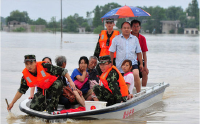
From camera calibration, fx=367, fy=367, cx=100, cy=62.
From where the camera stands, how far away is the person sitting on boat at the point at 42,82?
6281mm

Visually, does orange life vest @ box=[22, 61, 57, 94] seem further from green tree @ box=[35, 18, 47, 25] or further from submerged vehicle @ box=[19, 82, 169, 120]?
green tree @ box=[35, 18, 47, 25]

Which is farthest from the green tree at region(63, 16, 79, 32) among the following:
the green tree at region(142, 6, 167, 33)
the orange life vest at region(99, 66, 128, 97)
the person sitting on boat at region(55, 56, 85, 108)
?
the orange life vest at region(99, 66, 128, 97)

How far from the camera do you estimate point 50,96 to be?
264 inches

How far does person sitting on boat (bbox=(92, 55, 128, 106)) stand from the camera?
652cm

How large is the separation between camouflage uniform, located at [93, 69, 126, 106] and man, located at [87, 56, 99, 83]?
29.9 inches

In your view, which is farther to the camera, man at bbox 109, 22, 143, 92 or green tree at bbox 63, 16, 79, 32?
green tree at bbox 63, 16, 79, 32

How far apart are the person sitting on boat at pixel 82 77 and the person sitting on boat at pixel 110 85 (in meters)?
0.44

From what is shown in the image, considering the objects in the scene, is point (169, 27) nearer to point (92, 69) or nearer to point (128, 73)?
point (92, 69)

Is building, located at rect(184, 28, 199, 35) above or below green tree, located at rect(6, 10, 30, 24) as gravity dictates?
below

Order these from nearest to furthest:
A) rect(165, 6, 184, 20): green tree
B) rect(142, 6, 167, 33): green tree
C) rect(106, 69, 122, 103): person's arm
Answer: rect(106, 69, 122, 103): person's arm
rect(142, 6, 167, 33): green tree
rect(165, 6, 184, 20): green tree

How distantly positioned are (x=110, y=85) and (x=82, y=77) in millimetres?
808

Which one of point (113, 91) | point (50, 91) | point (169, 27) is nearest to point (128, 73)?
point (113, 91)

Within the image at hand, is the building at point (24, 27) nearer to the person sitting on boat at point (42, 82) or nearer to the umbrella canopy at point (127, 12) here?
the umbrella canopy at point (127, 12)

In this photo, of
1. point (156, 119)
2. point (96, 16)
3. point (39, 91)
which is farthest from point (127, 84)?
point (96, 16)
